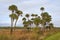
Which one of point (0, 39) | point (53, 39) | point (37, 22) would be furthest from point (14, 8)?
point (53, 39)

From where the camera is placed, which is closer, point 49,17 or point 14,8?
point 14,8

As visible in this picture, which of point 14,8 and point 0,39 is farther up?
A: point 14,8

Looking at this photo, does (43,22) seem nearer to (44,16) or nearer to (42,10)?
(44,16)

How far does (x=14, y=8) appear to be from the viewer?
6944 cm

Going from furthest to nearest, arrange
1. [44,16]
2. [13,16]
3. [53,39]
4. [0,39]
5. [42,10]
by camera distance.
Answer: [42,10]
[44,16]
[13,16]
[0,39]
[53,39]

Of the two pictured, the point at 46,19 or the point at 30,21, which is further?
the point at 30,21

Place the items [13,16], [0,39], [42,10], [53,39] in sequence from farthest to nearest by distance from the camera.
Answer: [42,10] < [13,16] < [0,39] < [53,39]

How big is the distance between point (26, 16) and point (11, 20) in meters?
23.2

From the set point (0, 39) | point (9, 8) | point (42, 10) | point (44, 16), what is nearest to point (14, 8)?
point (9, 8)

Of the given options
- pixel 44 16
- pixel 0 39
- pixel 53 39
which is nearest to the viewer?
pixel 53 39

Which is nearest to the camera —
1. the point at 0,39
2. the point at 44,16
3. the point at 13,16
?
the point at 0,39

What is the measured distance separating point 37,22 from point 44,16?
10.4m

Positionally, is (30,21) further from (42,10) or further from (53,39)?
(53,39)

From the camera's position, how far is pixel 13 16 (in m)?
68.9
